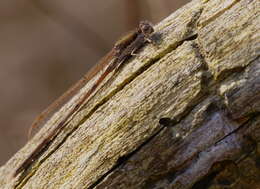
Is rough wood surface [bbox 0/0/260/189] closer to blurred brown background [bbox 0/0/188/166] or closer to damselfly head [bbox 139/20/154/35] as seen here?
damselfly head [bbox 139/20/154/35]

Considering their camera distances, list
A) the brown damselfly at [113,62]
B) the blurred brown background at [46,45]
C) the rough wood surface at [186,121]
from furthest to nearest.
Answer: the blurred brown background at [46,45], the brown damselfly at [113,62], the rough wood surface at [186,121]

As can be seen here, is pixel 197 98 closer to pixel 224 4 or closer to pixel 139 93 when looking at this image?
pixel 139 93

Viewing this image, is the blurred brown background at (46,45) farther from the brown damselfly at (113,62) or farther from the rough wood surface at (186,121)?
the rough wood surface at (186,121)

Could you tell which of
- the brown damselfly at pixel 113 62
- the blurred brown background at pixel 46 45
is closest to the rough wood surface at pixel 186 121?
the brown damselfly at pixel 113 62

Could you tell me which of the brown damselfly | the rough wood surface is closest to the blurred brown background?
the brown damselfly

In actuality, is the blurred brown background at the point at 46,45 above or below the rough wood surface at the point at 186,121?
above

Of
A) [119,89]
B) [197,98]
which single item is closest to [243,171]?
[197,98]
